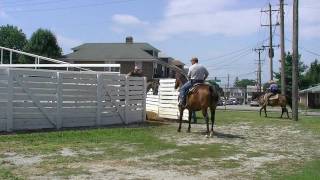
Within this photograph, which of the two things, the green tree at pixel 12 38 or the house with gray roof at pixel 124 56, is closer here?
the house with gray roof at pixel 124 56

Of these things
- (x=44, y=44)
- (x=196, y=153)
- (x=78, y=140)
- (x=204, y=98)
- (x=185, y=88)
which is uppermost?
(x=44, y=44)

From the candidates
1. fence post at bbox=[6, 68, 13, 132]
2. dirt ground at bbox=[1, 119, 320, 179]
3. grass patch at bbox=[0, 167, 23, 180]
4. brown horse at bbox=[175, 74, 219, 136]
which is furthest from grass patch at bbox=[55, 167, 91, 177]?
brown horse at bbox=[175, 74, 219, 136]

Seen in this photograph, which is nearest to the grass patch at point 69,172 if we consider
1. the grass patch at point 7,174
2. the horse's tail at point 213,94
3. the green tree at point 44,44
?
the grass patch at point 7,174

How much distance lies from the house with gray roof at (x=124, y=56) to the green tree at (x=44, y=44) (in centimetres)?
231

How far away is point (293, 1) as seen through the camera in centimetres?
2814

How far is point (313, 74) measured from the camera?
10150 centimetres

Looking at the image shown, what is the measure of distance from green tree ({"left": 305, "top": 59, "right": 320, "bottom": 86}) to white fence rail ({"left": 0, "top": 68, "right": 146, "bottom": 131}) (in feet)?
264

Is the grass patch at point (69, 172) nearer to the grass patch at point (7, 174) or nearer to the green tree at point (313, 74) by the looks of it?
the grass patch at point (7, 174)

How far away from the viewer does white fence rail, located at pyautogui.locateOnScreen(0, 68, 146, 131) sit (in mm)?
16250

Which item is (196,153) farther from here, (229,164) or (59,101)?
(59,101)

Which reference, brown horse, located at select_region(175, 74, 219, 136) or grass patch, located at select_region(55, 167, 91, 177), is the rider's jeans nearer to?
brown horse, located at select_region(175, 74, 219, 136)

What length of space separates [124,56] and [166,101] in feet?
158

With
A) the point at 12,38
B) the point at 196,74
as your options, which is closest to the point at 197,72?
the point at 196,74

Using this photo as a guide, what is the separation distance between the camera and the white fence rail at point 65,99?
16250 millimetres
